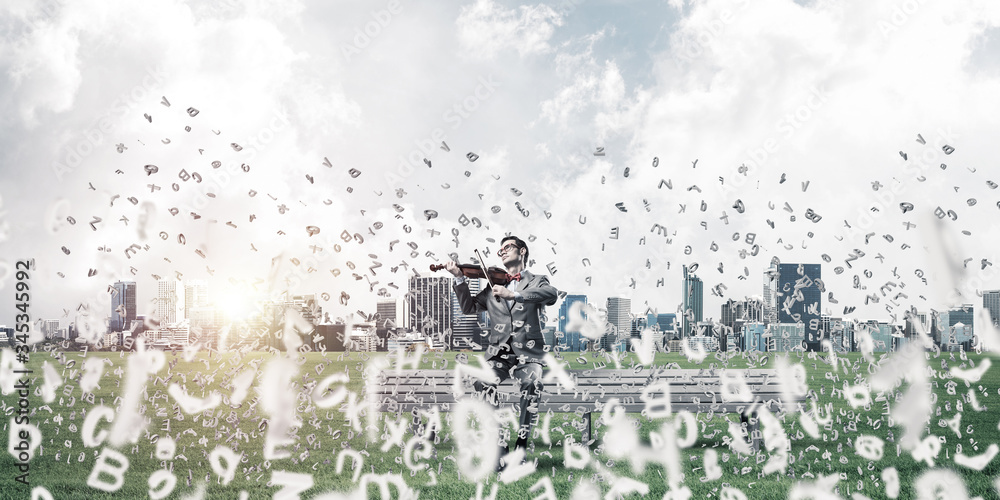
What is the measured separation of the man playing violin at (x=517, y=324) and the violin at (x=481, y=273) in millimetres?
40

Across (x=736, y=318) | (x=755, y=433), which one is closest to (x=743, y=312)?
(x=736, y=318)

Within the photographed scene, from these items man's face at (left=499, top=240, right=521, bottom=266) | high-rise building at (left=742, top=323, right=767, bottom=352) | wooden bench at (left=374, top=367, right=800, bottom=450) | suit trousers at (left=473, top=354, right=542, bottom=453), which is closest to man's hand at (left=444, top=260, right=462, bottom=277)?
man's face at (left=499, top=240, right=521, bottom=266)

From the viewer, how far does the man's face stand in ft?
23.3

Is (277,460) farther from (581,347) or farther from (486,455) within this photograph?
(581,347)

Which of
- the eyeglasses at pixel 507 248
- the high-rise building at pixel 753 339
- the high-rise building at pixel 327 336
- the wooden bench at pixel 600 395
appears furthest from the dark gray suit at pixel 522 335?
the high-rise building at pixel 753 339

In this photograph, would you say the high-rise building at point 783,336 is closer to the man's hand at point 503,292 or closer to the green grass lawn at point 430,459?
the green grass lawn at point 430,459

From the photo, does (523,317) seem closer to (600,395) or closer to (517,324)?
(517,324)

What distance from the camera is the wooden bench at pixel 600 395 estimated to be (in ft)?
25.6

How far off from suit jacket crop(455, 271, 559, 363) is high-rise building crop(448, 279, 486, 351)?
0.10 m

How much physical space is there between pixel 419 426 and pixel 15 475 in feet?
12.1

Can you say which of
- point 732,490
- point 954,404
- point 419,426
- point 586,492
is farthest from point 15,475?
point 954,404

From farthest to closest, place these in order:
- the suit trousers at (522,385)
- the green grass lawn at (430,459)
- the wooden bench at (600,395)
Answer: the wooden bench at (600,395) < the suit trousers at (522,385) < the green grass lawn at (430,459)

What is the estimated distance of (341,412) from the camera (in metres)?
10.7

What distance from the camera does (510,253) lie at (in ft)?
23.3
